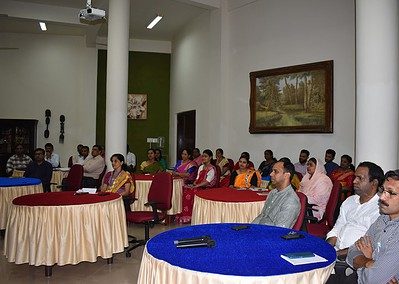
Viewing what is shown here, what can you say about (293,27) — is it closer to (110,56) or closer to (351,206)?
(110,56)

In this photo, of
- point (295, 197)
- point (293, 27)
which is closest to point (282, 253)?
point (295, 197)

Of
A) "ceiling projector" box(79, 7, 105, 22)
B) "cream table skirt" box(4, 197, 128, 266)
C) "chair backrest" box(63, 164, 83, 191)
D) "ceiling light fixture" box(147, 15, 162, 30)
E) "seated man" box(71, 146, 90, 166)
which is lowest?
"cream table skirt" box(4, 197, 128, 266)

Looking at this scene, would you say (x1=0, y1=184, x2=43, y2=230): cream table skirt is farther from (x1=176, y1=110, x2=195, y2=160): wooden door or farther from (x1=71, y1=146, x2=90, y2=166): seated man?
(x1=176, y1=110, x2=195, y2=160): wooden door

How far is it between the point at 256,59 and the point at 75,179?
5479 mm

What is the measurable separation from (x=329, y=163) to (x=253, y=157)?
2.49 metres

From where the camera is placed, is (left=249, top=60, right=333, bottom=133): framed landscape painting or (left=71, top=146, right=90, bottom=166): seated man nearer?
(left=249, top=60, right=333, bottom=133): framed landscape painting

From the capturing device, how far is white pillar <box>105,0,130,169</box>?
27.8 ft

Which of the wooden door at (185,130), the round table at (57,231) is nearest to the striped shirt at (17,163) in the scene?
the round table at (57,231)

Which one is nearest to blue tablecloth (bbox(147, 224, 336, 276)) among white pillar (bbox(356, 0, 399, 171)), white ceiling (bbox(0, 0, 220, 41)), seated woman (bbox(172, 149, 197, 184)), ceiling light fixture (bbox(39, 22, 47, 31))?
white pillar (bbox(356, 0, 399, 171))

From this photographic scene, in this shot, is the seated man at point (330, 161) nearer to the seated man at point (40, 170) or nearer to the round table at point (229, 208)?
the round table at point (229, 208)

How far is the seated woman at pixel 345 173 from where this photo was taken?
6.90m

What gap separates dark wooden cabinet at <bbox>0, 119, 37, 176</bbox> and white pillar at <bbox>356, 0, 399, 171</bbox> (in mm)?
10769

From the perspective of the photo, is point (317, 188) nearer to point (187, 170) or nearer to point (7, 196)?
point (187, 170)

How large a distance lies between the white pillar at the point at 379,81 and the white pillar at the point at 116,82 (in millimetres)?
4867
